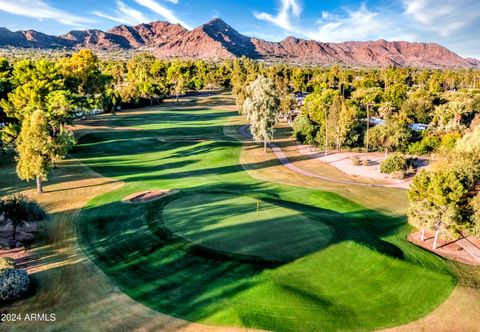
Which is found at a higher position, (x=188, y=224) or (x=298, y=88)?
(x=298, y=88)

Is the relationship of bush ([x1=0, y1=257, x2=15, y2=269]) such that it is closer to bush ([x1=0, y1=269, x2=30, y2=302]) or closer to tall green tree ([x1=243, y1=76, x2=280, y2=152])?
bush ([x1=0, y1=269, x2=30, y2=302])

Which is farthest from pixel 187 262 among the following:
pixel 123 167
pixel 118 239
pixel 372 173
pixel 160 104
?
pixel 160 104

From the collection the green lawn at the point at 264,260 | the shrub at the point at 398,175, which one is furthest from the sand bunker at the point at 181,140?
the shrub at the point at 398,175

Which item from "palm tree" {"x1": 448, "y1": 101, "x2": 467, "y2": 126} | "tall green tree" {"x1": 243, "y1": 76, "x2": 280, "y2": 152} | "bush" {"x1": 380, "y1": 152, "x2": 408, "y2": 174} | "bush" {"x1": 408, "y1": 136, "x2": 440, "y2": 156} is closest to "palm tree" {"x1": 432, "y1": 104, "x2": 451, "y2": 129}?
"palm tree" {"x1": 448, "y1": 101, "x2": 467, "y2": 126}

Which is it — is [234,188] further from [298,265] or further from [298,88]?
[298,88]

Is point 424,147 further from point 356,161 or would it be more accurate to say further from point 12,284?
point 12,284

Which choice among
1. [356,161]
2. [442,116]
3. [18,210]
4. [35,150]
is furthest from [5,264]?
[442,116]

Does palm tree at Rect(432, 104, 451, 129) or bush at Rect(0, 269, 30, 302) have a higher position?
palm tree at Rect(432, 104, 451, 129)
